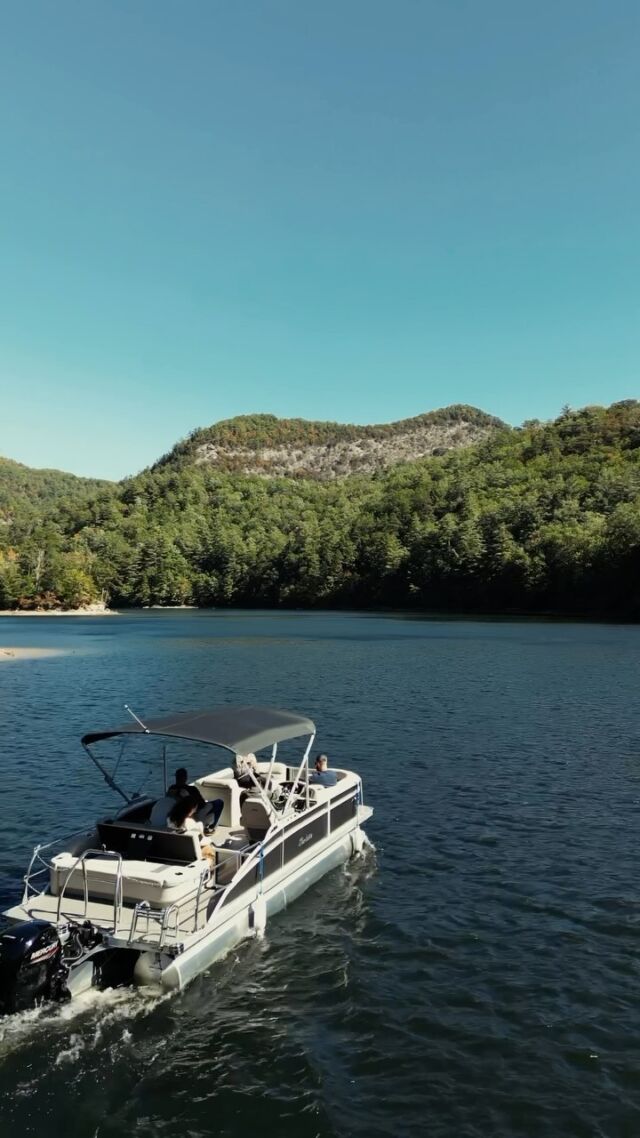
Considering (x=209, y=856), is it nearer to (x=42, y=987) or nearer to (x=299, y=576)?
(x=42, y=987)

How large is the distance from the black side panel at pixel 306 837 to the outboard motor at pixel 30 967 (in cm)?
547

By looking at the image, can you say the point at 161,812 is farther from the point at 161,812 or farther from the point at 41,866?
the point at 41,866

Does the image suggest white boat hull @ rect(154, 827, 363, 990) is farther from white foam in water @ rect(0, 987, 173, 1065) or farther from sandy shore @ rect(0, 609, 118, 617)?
sandy shore @ rect(0, 609, 118, 617)

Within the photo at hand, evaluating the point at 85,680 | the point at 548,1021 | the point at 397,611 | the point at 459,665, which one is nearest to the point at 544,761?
the point at 548,1021

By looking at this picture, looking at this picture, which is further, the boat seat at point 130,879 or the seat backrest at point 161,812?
the seat backrest at point 161,812

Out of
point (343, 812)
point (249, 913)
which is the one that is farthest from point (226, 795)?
point (249, 913)

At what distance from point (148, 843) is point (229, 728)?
2.91 meters

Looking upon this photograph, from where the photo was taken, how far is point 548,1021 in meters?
11.5

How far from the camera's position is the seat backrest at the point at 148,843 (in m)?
13.8

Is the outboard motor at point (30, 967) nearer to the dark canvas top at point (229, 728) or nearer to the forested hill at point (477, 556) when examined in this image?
the dark canvas top at point (229, 728)

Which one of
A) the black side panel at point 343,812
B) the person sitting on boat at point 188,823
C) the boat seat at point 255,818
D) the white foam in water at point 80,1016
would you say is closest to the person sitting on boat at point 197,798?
the person sitting on boat at point 188,823

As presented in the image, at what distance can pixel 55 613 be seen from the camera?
174500 millimetres

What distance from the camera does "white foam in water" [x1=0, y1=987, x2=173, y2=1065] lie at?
10.5 m

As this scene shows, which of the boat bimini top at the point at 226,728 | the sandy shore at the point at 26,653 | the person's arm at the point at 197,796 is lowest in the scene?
the sandy shore at the point at 26,653
